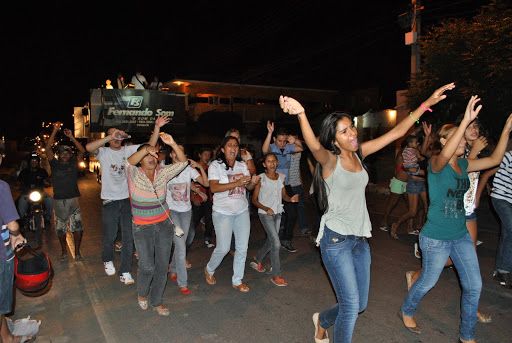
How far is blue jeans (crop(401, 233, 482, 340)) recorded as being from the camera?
3.96 metres

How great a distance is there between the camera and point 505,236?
18.7 ft

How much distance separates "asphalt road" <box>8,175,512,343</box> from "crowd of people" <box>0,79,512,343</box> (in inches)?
7.8

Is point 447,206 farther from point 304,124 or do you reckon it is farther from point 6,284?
point 6,284

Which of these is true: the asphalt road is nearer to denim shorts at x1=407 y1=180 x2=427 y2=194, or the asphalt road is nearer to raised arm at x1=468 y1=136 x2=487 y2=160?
denim shorts at x1=407 y1=180 x2=427 y2=194

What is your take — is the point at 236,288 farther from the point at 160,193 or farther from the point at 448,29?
the point at 448,29

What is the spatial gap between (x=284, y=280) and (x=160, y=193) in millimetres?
2205

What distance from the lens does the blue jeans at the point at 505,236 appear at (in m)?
5.58

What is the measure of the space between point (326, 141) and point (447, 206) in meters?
1.35

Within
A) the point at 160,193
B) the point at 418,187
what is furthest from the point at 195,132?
the point at 160,193

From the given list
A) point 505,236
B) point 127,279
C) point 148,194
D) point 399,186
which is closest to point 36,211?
point 127,279

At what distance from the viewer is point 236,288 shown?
19.3 feet

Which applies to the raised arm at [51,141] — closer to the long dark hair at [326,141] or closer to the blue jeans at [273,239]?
the blue jeans at [273,239]

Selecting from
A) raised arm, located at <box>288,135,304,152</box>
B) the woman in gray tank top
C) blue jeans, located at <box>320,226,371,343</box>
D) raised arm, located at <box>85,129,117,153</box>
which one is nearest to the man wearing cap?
raised arm, located at <box>85,129,117,153</box>

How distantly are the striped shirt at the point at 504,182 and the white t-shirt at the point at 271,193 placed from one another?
2.79m
